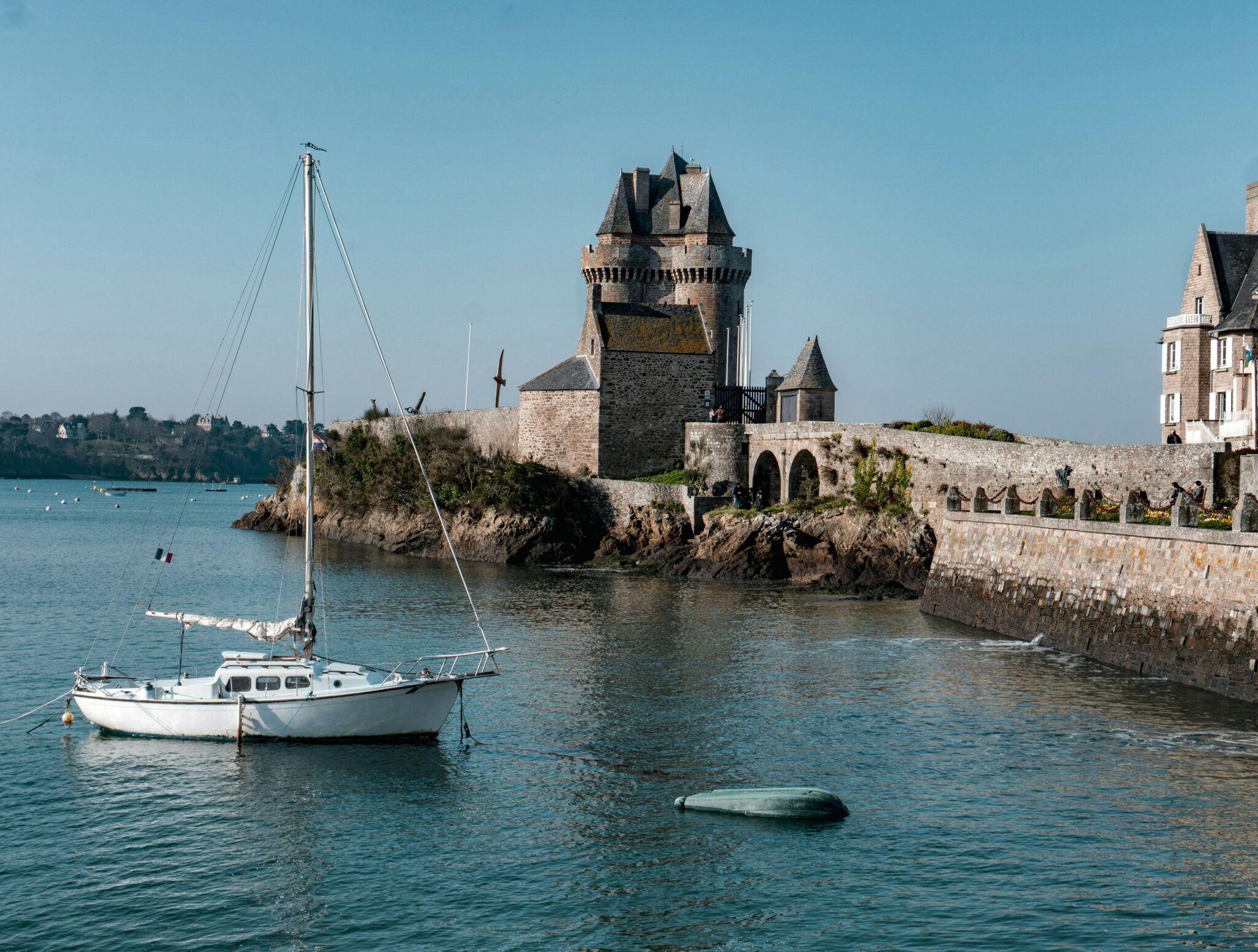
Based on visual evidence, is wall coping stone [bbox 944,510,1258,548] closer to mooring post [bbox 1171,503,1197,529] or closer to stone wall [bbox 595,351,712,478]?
mooring post [bbox 1171,503,1197,529]

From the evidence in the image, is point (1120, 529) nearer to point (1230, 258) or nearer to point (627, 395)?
point (1230, 258)

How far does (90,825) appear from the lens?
53.4 feet

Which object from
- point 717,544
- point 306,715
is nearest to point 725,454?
point 717,544

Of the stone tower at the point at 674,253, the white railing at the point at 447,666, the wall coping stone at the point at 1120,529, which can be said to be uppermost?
the stone tower at the point at 674,253

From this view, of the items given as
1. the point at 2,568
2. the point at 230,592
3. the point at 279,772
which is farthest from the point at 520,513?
the point at 279,772

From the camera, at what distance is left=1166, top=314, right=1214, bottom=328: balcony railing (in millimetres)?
45156

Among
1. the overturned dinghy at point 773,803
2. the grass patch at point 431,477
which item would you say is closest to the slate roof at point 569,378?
the grass patch at point 431,477

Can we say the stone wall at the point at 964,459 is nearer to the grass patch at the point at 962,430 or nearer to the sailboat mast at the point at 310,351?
the grass patch at the point at 962,430

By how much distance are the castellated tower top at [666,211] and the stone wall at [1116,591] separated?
89.3 feet

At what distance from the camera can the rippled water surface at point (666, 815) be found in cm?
1320

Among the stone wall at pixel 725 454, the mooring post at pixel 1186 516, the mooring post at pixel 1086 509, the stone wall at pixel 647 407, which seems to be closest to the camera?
the mooring post at pixel 1186 516

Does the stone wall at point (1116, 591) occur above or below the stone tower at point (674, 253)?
below

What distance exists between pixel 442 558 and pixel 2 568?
58.7ft

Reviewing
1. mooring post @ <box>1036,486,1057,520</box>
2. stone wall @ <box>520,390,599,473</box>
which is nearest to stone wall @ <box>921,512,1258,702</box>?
mooring post @ <box>1036,486,1057,520</box>
